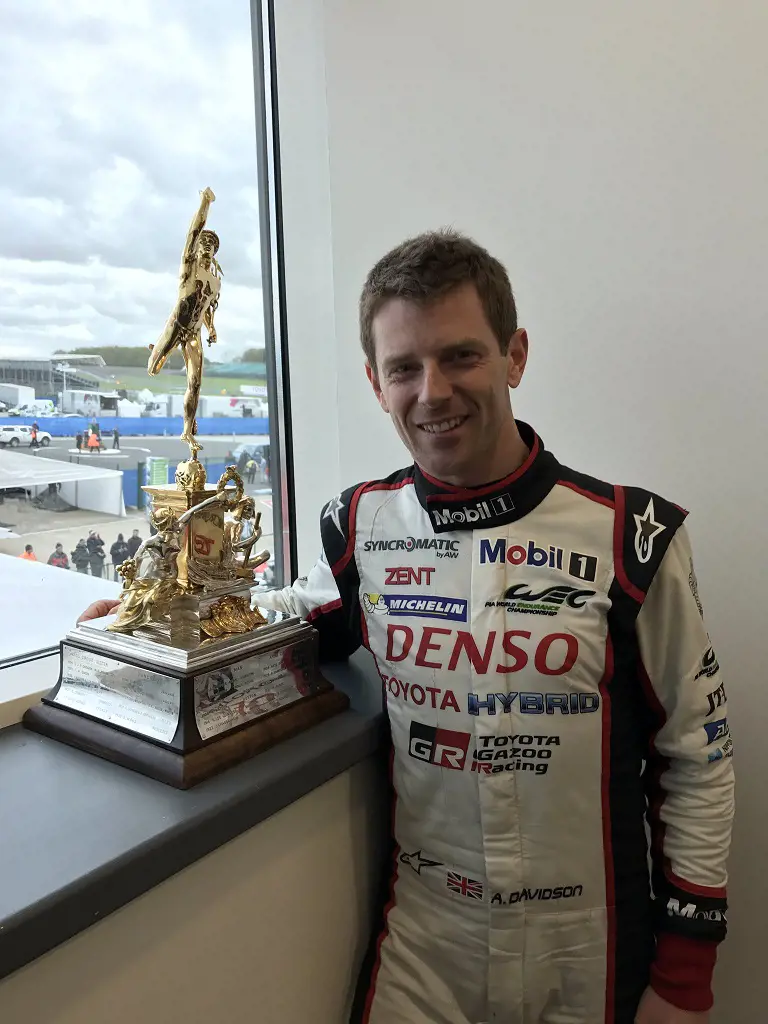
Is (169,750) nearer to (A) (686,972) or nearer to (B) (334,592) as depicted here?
(B) (334,592)

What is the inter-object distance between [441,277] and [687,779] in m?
0.66

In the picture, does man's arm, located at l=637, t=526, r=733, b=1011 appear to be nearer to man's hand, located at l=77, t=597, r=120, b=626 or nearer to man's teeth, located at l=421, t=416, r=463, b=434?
man's teeth, located at l=421, t=416, r=463, b=434

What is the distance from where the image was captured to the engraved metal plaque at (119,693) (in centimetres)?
77

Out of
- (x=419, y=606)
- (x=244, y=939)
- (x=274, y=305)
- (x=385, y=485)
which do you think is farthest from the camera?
(x=274, y=305)

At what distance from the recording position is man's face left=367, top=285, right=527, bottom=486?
818mm

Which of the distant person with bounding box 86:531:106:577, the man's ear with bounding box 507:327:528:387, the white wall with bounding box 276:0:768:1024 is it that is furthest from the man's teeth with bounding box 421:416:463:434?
the distant person with bounding box 86:531:106:577

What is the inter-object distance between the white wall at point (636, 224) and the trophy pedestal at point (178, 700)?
24.0 inches

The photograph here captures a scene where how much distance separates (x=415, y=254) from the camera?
0.84m

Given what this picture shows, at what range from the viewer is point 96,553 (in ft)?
4.24

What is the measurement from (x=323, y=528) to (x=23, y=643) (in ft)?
1.64

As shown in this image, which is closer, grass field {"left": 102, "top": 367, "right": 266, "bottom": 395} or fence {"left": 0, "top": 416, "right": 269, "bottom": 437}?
fence {"left": 0, "top": 416, "right": 269, "bottom": 437}

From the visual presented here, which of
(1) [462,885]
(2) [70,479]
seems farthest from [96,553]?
(1) [462,885]

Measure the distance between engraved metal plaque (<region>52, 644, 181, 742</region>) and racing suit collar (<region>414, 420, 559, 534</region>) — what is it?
37 cm

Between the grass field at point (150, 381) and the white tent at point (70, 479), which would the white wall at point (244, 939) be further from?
the grass field at point (150, 381)
